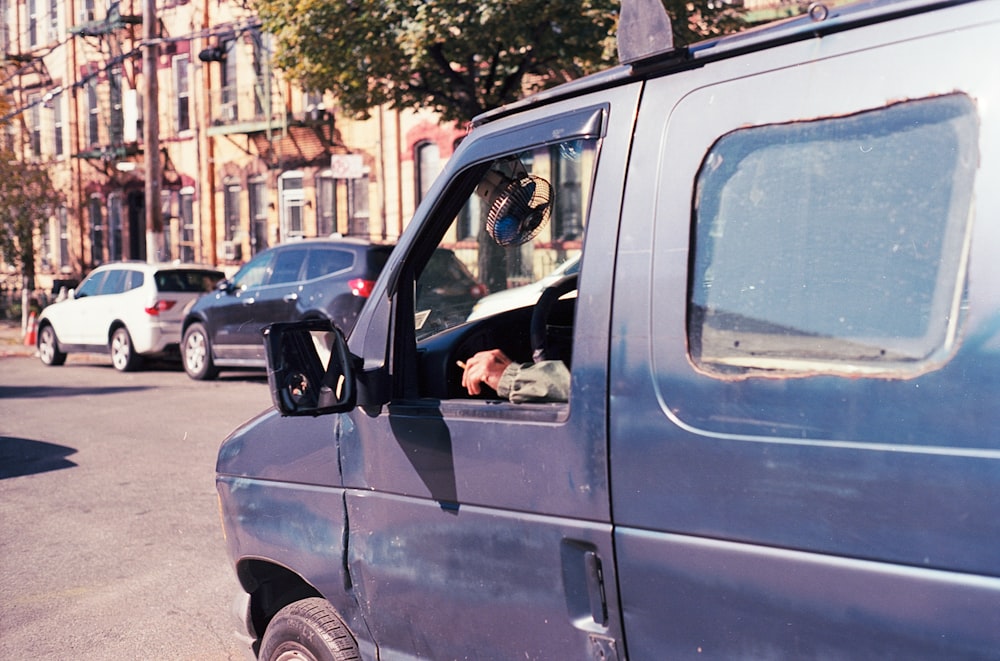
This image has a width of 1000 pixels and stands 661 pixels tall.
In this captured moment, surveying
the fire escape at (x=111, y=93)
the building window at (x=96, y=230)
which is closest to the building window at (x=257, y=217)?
the fire escape at (x=111, y=93)

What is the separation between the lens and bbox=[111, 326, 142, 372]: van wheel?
16281 mm

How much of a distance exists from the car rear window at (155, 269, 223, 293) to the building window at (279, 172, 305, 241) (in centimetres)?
997

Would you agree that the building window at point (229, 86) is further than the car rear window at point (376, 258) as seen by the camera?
Yes

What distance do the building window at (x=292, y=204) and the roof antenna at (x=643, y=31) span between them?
24.8 meters

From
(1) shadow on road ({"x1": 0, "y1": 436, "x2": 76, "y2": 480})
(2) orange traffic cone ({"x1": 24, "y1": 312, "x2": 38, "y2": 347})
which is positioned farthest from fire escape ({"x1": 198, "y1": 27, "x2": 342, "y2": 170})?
(1) shadow on road ({"x1": 0, "y1": 436, "x2": 76, "y2": 480})

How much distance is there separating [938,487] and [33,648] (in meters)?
4.21

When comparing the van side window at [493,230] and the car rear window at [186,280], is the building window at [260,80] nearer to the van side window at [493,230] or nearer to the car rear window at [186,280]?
the car rear window at [186,280]

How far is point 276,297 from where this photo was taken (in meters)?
13.5

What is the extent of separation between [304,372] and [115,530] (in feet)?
14.7

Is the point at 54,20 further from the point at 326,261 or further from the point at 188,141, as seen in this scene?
the point at 326,261

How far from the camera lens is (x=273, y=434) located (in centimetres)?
333

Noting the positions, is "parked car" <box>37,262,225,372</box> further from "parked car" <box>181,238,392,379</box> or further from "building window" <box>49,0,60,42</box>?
"building window" <box>49,0,60,42</box>

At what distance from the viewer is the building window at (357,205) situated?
81.9ft

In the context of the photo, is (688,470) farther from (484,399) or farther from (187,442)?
(187,442)
